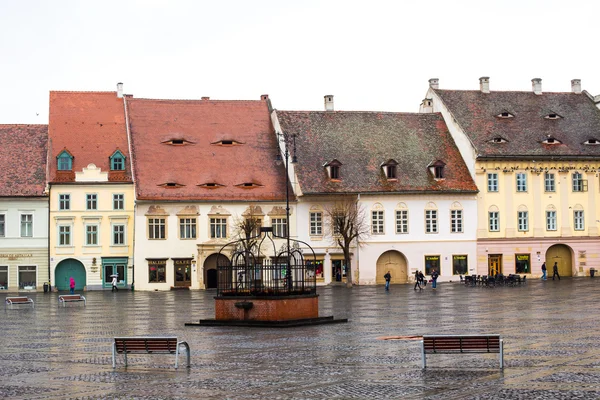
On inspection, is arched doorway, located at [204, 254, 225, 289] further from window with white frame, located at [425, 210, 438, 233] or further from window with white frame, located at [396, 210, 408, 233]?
window with white frame, located at [425, 210, 438, 233]

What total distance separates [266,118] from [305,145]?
15.3 feet

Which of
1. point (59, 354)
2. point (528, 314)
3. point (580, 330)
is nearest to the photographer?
point (59, 354)

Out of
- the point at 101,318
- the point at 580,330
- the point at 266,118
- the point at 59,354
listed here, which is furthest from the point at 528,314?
the point at 266,118

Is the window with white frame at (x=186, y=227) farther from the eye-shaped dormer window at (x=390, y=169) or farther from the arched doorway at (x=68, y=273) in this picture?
the eye-shaped dormer window at (x=390, y=169)

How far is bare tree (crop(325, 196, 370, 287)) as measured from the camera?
210 ft

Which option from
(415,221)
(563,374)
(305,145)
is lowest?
(563,374)

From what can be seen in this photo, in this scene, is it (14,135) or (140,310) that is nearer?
(140,310)

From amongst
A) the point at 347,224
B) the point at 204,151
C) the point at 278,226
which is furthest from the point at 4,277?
the point at 347,224

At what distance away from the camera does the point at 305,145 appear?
224 ft

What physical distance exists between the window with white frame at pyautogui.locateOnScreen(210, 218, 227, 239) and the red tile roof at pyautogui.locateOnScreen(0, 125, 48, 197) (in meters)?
11.0

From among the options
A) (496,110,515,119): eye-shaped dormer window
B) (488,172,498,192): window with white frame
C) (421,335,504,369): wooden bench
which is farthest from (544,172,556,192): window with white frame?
(421,335,504,369): wooden bench

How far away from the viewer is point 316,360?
1914cm

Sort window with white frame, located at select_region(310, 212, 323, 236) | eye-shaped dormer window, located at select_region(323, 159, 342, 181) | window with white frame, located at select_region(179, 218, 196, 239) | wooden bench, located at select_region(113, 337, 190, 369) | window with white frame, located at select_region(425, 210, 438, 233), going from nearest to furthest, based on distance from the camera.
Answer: wooden bench, located at select_region(113, 337, 190, 369), window with white frame, located at select_region(179, 218, 196, 239), window with white frame, located at select_region(310, 212, 323, 236), eye-shaped dormer window, located at select_region(323, 159, 342, 181), window with white frame, located at select_region(425, 210, 438, 233)

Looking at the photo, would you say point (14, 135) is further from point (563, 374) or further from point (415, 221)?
point (563, 374)
